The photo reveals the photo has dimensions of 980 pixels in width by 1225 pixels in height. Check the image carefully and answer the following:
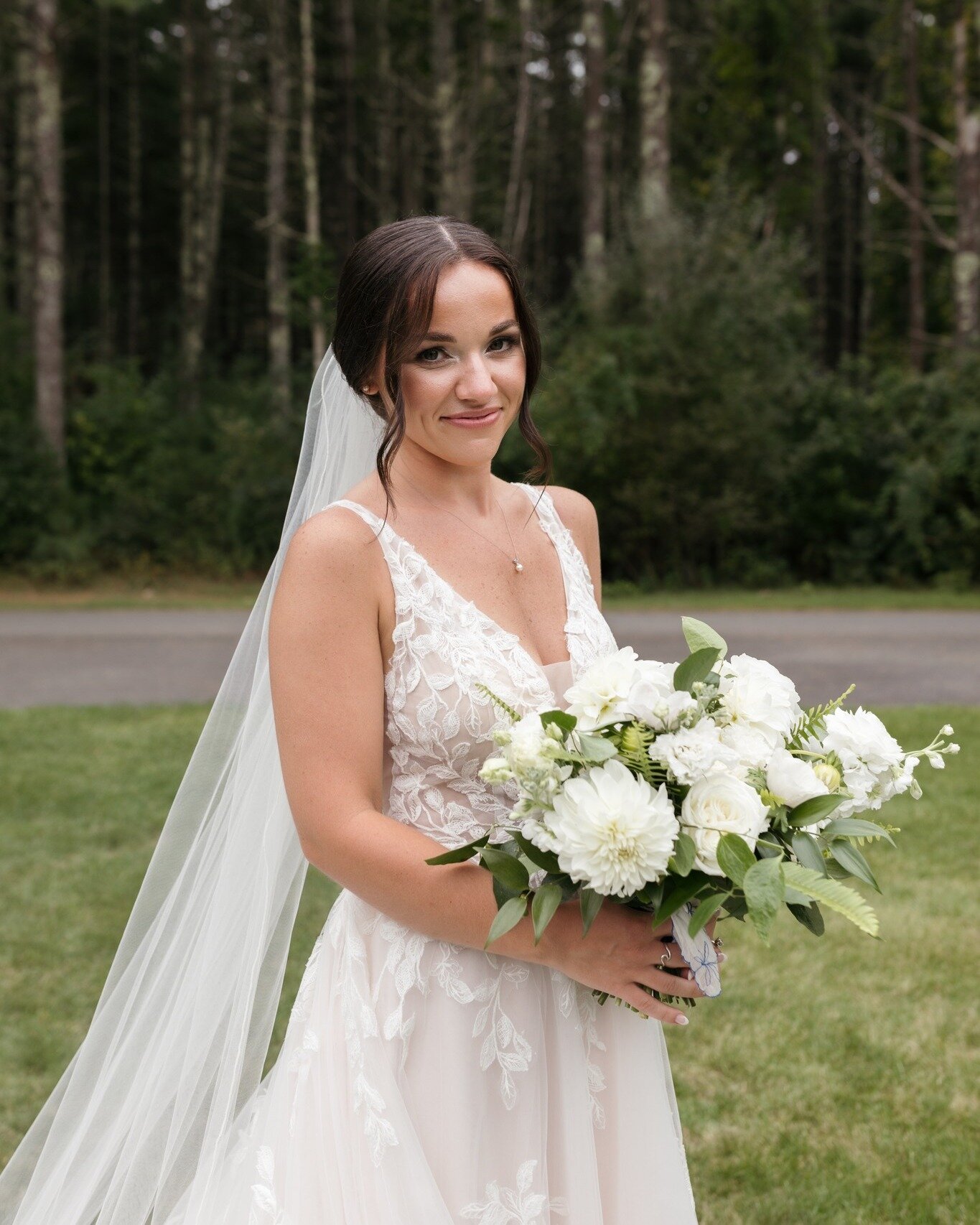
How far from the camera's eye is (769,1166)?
142 inches

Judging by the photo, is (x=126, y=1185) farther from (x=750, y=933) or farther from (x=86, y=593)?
(x=86, y=593)

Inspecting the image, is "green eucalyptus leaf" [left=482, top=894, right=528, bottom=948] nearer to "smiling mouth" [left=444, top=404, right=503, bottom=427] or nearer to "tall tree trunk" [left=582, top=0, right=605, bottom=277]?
"smiling mouth" [left=444, top=404, right=503, bottom=427]

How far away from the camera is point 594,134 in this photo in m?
18.1

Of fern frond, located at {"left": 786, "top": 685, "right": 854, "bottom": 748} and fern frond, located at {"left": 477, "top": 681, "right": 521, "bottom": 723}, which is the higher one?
fern frond, located at {"left": 477, "top": 681, "right": 521, "bottom": 723}

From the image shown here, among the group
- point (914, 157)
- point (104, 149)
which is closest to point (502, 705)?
point (914, 157)

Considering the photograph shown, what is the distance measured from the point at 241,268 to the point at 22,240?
12.1 meters

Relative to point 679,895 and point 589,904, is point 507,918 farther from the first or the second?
point 679,895

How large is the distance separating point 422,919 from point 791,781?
0.63 meters

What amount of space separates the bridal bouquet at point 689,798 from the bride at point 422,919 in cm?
17

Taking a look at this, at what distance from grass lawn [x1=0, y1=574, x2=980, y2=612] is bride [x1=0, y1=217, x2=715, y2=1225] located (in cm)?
1181

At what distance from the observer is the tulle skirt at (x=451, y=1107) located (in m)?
2.01

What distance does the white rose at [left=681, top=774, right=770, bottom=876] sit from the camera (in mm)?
1617

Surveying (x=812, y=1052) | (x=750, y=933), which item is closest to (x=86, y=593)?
(x=750, y=933)

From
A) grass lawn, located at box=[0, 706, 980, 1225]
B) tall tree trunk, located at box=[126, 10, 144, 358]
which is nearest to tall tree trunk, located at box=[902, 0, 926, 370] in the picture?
tall tree trunk, located at box=[126, 10, 144, 358]
